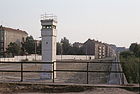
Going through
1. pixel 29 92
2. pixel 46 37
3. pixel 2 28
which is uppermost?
pixel 2 28

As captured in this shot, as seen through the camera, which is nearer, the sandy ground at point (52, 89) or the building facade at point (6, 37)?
the sandy ground at point (52, 89)

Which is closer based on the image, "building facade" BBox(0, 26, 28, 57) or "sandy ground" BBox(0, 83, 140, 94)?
"sandy ground" BBox(0, 83, 140, 94)

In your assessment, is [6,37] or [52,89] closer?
[52,89]

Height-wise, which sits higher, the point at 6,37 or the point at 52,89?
the point at 6,37

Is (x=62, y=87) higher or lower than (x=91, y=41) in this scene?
lower

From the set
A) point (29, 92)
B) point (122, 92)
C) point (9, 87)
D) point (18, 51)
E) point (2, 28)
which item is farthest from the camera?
point (2, 28)

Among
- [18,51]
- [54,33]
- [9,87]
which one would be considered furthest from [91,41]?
[9,87]

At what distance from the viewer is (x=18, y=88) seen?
13953 mm

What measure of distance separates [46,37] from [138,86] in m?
18.2

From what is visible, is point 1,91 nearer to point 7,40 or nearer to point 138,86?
point 138,86

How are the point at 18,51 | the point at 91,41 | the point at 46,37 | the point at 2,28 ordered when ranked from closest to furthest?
the point at 46,37 < the point at 18,51 < the point at 2,28 < the point at 91,41

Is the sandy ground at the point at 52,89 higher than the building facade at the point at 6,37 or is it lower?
lower

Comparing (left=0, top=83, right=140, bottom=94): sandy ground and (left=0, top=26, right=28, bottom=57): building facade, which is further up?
(left=0, top=26, right=28, bottom=57): building facade

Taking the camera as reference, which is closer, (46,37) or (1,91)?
(1,91)
